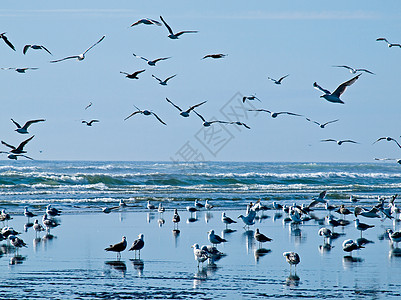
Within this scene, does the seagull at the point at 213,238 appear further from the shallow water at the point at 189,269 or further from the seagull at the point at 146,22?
the seagull at the point at 146,22

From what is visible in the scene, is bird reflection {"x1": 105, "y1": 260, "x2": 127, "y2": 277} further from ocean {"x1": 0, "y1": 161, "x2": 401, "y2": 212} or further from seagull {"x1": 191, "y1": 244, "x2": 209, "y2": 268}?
ocean {"x1": 0, "y1": 161, "x2": 401, "y2": 212}

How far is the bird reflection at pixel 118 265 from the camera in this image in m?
13.2

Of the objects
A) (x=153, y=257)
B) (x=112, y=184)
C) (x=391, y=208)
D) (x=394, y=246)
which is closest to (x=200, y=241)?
(x=153, y=257)

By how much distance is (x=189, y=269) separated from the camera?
1329 centimetres

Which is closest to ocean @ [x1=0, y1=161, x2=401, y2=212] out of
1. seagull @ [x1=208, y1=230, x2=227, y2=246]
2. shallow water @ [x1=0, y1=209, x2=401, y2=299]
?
shallow water @ [x1=0, y1=209, x2=401, y2=299]

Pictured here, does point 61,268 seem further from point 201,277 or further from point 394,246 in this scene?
point 394,246

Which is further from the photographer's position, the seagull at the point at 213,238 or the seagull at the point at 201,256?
the seagull at the point at 213,238

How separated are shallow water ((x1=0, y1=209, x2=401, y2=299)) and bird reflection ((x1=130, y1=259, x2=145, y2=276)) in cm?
2

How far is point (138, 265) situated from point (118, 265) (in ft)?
1.37

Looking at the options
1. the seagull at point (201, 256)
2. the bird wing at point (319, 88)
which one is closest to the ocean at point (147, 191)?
the bird wing at point (319, 88)

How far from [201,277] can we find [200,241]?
17.7 ft

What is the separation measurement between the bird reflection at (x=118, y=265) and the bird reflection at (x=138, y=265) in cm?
23

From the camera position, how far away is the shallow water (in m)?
11.0

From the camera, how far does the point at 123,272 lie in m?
12.9
